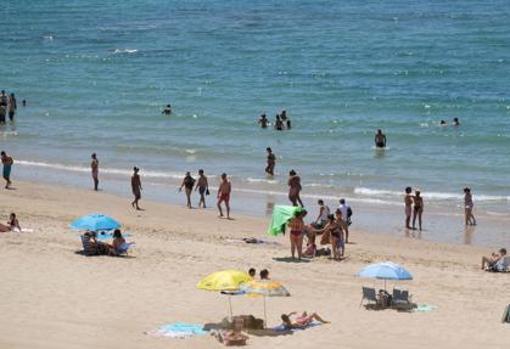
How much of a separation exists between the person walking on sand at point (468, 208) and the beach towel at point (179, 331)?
33.8ft

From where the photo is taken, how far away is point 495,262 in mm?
20609

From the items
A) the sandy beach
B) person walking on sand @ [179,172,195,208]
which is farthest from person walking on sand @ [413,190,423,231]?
person walking on sand @ [179,172,195,208]

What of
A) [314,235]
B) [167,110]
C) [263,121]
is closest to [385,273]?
[314,235]

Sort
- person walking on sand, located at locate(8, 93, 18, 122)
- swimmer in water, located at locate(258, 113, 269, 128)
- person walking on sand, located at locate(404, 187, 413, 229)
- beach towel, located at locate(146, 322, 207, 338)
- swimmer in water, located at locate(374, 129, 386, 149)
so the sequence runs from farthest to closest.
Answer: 1. person walking on sand, located at locate(8, 93, 18, 122)
2. swimmer in water, located at locate(258, 113, 269, 128)
3. swimmer in water, located at locate(374, 129, 386, 149)
4. person walking on sand, located at locate(404, 187, 413, 229)
5. beach towel, located at locate(146, 322, 207, 338)

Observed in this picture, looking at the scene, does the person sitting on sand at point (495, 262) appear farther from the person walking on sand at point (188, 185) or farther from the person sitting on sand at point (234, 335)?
the person walking on sand at point (188, 185)

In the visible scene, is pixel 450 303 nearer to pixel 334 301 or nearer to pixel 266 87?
pixel 334 301

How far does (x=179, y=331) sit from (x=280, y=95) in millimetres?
30423

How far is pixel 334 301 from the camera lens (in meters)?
18.0

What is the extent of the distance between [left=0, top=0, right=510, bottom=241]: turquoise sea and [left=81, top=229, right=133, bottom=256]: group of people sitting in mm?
7575

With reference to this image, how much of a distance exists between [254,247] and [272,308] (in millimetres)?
4555

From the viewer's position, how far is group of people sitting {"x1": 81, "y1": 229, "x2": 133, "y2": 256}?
2058 centimetres

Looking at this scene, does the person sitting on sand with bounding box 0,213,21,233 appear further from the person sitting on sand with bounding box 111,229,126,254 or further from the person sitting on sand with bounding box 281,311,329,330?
the person sitting on sand with bounding box 281,311,329,330

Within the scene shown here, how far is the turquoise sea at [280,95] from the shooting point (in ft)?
105

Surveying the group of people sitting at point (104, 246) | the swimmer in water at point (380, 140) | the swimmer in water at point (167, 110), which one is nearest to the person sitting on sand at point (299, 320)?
the group of people sitting at point (104, 246)
